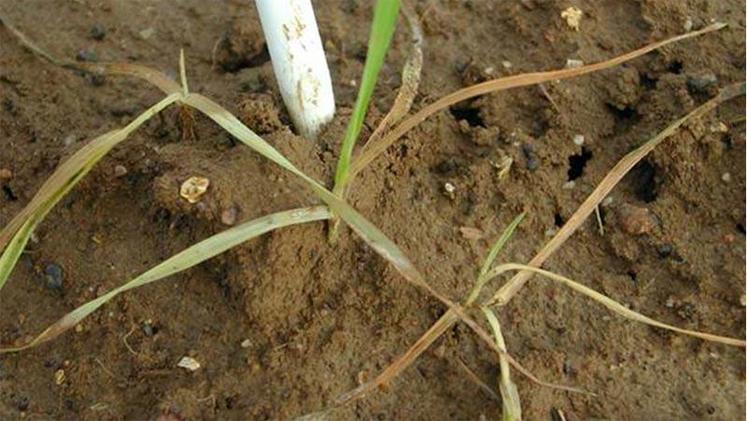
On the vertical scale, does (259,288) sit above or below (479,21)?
below

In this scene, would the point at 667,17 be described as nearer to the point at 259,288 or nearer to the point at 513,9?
the point at 513,9

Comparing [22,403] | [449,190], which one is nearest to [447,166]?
[449,190]

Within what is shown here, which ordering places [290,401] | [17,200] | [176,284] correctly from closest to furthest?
[290,401], [176,284], [17,200]

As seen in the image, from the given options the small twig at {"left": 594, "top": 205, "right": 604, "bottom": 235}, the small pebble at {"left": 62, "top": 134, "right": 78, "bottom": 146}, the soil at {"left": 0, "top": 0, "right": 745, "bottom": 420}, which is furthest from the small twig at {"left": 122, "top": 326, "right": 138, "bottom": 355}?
the small twig at {"left": 594, "top": 205, "right": 604, "bottom": 235}

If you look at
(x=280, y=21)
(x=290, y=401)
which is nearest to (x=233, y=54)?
(x=280, y=21)

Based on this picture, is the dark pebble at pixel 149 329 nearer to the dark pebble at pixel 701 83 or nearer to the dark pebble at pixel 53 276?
the dark pebble at pixel 53 276
